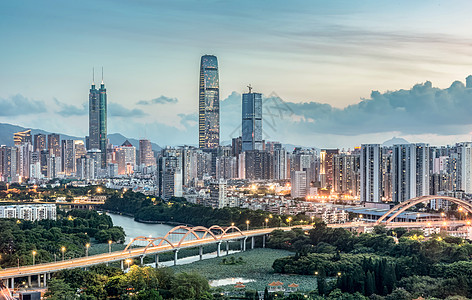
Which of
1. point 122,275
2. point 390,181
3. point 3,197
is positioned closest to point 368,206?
point 390,181

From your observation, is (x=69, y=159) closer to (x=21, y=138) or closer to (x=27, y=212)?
(x=21, y=138)

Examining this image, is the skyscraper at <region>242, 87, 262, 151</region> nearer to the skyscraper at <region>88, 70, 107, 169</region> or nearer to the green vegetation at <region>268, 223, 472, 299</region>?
the skyscraper at <region>88, 70, 107, 169</region>

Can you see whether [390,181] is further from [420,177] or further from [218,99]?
[218,99]

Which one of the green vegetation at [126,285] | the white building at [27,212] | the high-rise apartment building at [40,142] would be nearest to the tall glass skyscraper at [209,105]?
the high-rise apartment building at [40,142]

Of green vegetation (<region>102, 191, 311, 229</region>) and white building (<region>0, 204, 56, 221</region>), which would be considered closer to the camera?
green vegetation (<region>102, 191, 311, 229</region>)

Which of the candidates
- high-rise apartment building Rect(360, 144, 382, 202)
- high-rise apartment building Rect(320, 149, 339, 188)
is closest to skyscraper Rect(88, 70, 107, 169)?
high-rise apartment building Rect(320, 149, 339, 188)

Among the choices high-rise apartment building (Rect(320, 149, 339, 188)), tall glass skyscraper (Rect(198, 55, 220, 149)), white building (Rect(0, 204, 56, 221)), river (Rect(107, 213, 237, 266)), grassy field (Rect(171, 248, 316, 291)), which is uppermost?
tall glass skyscraper (Rect(198, 55, 220, 149))

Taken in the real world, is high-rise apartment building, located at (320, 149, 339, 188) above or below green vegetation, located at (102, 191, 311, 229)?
above
